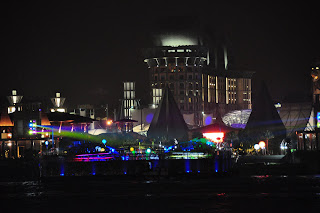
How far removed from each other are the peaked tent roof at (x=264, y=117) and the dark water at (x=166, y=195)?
40.4 meters

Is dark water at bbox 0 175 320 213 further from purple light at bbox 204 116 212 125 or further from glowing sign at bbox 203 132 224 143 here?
purple light at bbox 204 116 212 125

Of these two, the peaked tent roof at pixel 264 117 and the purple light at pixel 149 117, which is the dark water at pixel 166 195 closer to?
the peaked tent roof at pixel 264 117

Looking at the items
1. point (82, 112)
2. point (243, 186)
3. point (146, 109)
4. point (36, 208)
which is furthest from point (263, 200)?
point (146, 109)

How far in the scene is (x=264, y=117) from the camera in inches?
4911

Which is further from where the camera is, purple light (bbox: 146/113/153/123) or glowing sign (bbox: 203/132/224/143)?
purple light (bbox: 146/113/153/123)

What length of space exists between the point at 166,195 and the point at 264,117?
209ft

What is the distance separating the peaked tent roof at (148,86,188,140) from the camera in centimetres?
13500

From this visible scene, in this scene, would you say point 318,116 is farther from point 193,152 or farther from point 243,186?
point 243,186

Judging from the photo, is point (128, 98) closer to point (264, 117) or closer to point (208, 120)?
point (208, 120)

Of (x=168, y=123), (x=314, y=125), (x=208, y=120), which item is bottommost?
(x=314, y=125)

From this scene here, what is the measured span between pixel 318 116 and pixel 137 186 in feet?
100

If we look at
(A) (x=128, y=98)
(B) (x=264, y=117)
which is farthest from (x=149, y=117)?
(B) (x=264, y=117)

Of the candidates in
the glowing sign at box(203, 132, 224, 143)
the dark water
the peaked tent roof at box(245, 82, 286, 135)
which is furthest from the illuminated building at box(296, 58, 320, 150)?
the glowing sign at box(203, 132, 224, 143)

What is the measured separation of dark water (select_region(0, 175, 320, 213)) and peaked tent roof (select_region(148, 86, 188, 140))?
52.7 m
